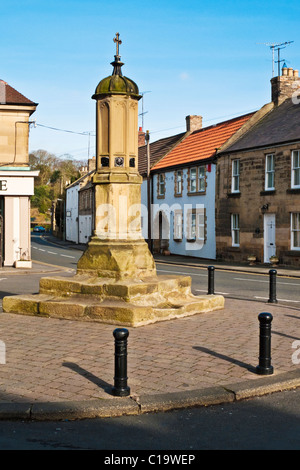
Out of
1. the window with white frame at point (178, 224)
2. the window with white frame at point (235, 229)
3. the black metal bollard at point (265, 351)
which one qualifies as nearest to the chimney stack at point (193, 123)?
the window with white frame at point (178, 224)

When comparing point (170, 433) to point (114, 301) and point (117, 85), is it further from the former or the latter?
point (117, 85)

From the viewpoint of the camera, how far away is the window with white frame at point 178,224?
3581cm

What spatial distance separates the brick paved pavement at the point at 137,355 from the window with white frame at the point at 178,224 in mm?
24983

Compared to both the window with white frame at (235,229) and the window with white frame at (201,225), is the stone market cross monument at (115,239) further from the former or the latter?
the window with white frame at (201,225)

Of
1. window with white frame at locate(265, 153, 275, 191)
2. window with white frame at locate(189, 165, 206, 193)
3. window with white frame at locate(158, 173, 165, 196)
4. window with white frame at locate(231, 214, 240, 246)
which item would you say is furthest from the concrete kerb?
window with white frame at locate(158, 173, 165, 196)

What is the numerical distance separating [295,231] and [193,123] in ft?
59.8

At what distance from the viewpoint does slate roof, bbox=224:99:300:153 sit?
85.3 ft

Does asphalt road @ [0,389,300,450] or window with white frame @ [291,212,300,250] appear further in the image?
window with white frame @ [291,212,300,250]

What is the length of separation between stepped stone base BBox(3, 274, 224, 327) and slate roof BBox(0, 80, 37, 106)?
17.2 metres

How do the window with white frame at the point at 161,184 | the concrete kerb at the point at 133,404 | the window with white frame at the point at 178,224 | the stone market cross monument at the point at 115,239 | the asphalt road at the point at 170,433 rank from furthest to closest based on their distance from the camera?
the window with white frame at the point at 161,184 → the window with white frame at the point at 178,224 → the stone market cross monument at the point at 115,239 → the concrete kerb at the point at 133,404 → the asphalt road at the point at 170,433

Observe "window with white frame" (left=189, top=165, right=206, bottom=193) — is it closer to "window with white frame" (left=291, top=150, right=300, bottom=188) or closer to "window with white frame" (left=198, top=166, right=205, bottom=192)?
"window with white frame" (left=198, top=166, right=205, bottom=192)

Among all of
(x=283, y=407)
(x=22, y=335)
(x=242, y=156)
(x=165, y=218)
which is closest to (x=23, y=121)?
(x=242, y=156)

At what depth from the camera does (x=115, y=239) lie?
11023 mm
